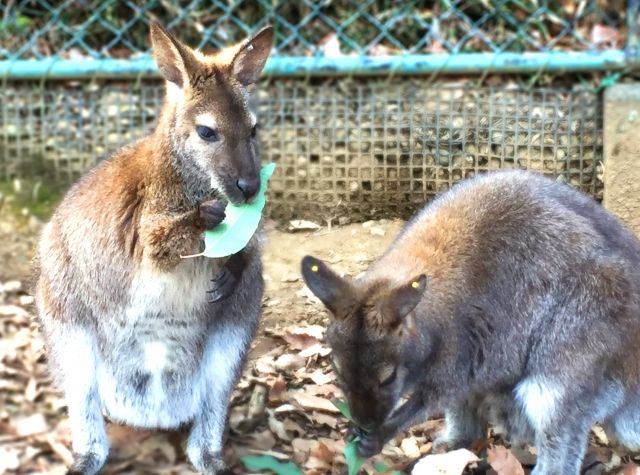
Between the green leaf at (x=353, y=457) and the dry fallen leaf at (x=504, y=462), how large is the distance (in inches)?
21.9

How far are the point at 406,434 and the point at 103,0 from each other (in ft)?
9.52

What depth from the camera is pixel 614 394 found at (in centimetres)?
391

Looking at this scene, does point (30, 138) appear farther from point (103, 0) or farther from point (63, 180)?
point (103, 0)

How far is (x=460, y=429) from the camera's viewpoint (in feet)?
13.9

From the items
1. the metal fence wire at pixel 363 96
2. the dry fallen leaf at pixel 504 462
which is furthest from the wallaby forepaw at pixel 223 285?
the metal fence wire at pixel 363 96

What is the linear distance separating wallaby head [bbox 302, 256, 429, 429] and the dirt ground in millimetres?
607

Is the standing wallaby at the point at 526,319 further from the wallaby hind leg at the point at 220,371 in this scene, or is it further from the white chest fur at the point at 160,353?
the white chest fur at the point at 160,353

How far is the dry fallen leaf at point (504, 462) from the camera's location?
13.1ft

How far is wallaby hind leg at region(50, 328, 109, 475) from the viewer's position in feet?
12.8

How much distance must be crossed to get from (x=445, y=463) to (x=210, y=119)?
139 cm

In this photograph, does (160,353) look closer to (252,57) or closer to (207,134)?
(207,134)

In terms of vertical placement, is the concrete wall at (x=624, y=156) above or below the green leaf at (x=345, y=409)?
above

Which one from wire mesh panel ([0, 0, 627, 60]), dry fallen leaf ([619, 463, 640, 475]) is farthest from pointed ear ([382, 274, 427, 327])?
wire mesh panel ([0, 0, 627, 60])

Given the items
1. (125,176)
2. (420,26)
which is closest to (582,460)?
(125,176)
